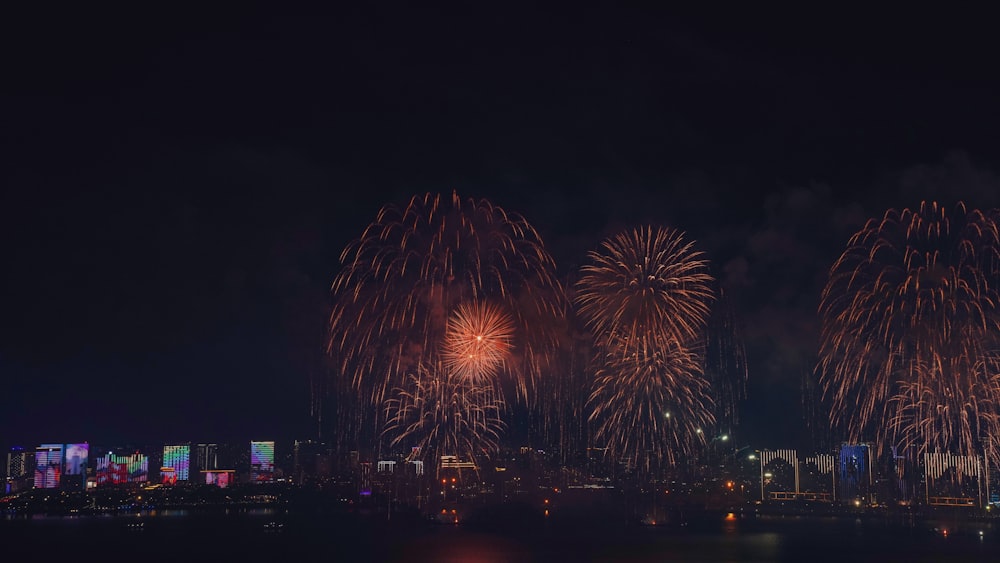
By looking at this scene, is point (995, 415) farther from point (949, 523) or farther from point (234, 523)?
point (234, 523)

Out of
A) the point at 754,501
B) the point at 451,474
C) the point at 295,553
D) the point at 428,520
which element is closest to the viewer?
the point at 295,553

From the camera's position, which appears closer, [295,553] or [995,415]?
[995,415]

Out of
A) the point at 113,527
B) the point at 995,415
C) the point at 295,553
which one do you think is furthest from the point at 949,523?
the point at 113,527

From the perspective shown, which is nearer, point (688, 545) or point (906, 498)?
point (688, 545)

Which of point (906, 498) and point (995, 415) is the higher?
point (995, 415)

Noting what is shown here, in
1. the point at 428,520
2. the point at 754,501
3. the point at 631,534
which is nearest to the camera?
the point at 631,534

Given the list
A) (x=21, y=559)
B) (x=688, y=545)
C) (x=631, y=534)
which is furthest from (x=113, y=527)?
(x=688, y=545)

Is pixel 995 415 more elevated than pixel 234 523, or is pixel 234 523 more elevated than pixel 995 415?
pixel 995 415

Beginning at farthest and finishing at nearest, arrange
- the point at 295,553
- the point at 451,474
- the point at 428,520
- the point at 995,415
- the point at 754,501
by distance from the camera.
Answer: the point at 754,501
the point at 451,474
the point at 428,520
the point at 295,553
the point at 995,415

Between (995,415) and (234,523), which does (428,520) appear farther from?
(995,415)
